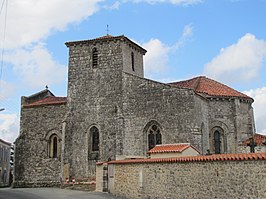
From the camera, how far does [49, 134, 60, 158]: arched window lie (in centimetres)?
2759

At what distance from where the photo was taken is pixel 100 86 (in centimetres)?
2577

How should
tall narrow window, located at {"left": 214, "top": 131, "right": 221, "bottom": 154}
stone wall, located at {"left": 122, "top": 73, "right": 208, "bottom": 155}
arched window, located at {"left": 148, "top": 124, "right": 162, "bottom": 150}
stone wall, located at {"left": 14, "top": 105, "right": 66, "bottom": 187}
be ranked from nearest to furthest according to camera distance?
stone wall, located at {"left": 122, "top": 73, "right": 208, "bottom": 155}, arched window, located at {"left": 148, "top": 124, "right": 162, "bottom": 150}, tall narrow window, located at {"left": 214, "top": 131, "right": 221, "bottom": 154}, stone wall, located at {"left": 14, "top": 105, "right": 66, "bottom": 187}

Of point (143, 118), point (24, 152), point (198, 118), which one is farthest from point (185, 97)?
point (24, 152)

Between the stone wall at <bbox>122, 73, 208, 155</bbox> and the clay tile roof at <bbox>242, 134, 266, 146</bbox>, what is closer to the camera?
the stone wall at <bbox>122, 73, 208, 155</bbox>

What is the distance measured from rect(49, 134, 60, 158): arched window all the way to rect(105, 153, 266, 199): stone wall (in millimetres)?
9768

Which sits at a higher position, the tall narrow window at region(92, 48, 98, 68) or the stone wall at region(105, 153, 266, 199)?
the tall narrow window at region(92, 48, 98, 68)

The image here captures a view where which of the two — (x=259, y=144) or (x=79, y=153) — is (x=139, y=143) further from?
(x=259, y=144)

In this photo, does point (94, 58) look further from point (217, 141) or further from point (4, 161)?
point (4, 161)


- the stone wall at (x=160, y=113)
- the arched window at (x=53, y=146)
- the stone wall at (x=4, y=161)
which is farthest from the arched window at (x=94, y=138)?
the stone wall at (x=4, y=161)

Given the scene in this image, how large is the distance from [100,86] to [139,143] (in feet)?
16.9

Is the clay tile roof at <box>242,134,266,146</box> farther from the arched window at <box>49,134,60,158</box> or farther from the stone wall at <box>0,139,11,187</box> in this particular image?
the stone wall at <box>0,139,11,187</box>

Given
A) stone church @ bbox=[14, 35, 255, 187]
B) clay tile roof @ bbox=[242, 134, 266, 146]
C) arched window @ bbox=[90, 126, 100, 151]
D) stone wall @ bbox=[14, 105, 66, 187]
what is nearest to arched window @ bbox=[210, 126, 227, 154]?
stone church @ bbox=[14, 35, 255, 187]

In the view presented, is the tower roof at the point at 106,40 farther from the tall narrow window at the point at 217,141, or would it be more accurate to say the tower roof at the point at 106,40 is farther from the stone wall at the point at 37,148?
the tall narrow window at the point at 217,141

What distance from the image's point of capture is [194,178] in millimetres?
13539
